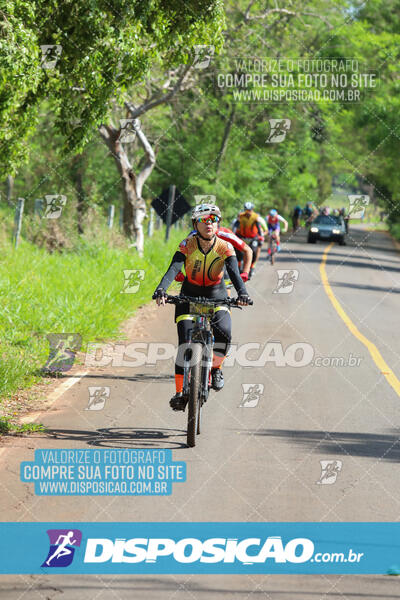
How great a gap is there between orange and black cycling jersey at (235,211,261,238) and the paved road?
4.79 meters

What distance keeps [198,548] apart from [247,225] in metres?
15.0

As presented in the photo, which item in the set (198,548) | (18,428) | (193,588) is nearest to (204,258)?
(18,428)

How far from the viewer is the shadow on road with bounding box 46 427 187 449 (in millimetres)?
8398

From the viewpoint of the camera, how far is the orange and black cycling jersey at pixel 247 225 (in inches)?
800

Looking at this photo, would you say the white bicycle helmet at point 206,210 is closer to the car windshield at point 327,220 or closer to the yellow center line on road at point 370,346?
the yellow center line on road at point 370,346

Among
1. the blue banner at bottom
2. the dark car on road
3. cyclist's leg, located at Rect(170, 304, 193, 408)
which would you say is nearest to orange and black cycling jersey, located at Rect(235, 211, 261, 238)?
cyclist's leg, located at Rect(170, 304, 193, 408)

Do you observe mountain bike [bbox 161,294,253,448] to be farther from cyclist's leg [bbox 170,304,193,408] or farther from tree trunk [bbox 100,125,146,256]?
tree trunk [bbox 100,125,146,256]

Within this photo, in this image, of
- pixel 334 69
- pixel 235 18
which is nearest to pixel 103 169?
pixel 235 18

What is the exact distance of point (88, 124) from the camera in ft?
40.5

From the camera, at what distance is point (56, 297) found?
15.1 m

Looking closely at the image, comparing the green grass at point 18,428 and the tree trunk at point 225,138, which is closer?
the green grass at point 18,428

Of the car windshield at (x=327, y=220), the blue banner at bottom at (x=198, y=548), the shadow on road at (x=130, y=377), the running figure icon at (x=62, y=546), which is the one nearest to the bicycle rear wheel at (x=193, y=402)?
the blue banner at bottom at (x=198, y=548)

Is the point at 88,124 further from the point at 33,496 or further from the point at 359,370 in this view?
the point at 33,496

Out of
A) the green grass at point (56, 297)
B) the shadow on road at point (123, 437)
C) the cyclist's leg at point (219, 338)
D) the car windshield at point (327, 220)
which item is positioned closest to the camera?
the shadow on road at point (123, 437)
